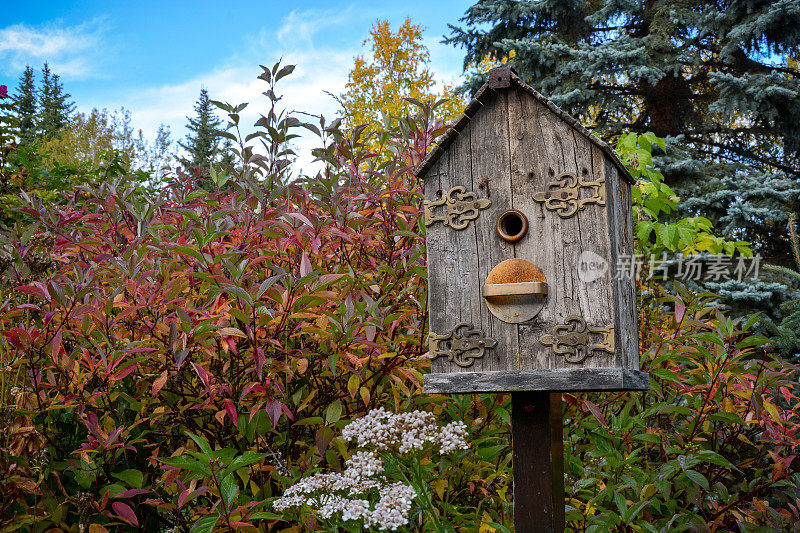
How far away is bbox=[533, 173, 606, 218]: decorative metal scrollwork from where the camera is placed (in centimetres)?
206

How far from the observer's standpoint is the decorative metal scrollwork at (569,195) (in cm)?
206

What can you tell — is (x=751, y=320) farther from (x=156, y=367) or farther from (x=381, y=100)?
(x=381, y=100)

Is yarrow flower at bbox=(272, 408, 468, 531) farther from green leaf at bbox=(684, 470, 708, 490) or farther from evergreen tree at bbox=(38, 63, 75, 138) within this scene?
evergreen tree at bbox=(38, 63, 75, 138)

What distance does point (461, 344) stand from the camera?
2145mm

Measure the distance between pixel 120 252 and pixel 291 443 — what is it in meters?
1.06

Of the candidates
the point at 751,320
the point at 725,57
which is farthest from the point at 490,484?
the point at 725,57

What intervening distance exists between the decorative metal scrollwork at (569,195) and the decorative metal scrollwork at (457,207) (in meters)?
0.20

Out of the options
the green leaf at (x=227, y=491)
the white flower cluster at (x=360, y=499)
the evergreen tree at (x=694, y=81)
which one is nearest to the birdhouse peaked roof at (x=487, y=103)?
the white flower cluster at (x=360, y=499)

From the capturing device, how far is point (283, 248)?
2354mm

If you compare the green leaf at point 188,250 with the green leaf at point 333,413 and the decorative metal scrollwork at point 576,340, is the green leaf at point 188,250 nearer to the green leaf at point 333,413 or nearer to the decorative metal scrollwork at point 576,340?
the green leaf at point 333,413

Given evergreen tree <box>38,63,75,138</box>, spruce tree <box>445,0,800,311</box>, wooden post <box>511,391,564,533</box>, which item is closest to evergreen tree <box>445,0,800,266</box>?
spruce tree <box>445,0,800,311</box>

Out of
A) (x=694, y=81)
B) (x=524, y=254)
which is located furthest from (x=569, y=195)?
(x=694, y=81)

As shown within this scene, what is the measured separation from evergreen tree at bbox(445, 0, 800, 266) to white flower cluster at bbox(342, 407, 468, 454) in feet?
22.9

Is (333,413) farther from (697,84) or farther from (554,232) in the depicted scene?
(697,84)
